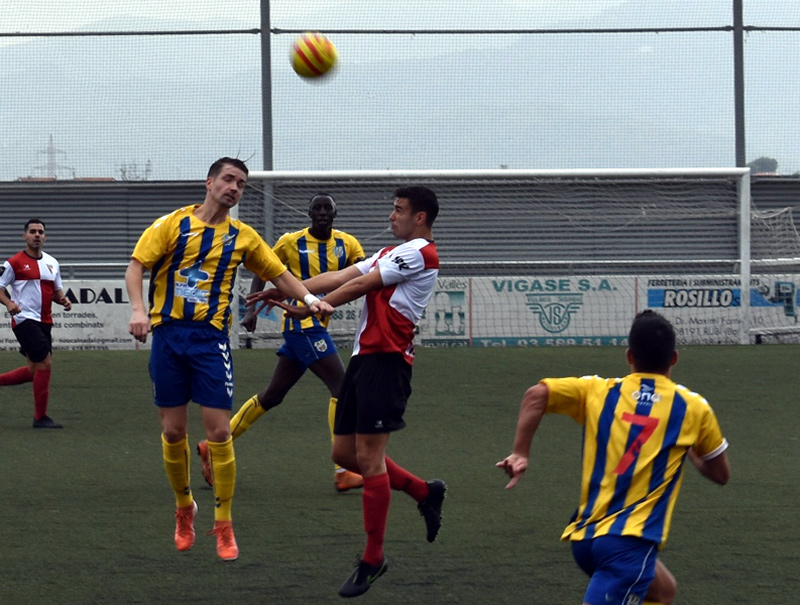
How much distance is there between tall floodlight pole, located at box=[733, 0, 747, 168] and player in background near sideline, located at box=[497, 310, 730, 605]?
16.0 m

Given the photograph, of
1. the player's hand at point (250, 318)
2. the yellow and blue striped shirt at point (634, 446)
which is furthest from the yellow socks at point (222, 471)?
the yellow and blue striped shirt at point (634, 446)

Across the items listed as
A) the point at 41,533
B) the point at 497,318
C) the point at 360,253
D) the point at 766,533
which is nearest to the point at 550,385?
the point at 766,533

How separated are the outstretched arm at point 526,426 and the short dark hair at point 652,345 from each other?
316 mm

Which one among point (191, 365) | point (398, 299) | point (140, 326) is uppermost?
point (398, 299)

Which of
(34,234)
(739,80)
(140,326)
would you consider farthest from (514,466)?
(739,80)

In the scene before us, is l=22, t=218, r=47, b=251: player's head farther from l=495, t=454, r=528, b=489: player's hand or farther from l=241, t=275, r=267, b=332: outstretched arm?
l=495, t=454, r=528, b=489: player's hand

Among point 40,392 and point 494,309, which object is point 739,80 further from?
point 40,392

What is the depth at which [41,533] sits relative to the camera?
593cm

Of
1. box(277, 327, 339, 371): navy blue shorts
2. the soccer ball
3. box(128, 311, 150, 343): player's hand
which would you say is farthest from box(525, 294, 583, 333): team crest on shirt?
box(128, 311, 150, 343): player's hand

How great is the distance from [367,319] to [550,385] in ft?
6.19

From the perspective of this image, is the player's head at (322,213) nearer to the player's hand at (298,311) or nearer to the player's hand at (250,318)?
the player's hand at (250,318)

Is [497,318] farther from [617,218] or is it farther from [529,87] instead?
[529,87]

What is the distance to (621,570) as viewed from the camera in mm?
3449

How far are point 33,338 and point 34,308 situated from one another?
0.86 ft
